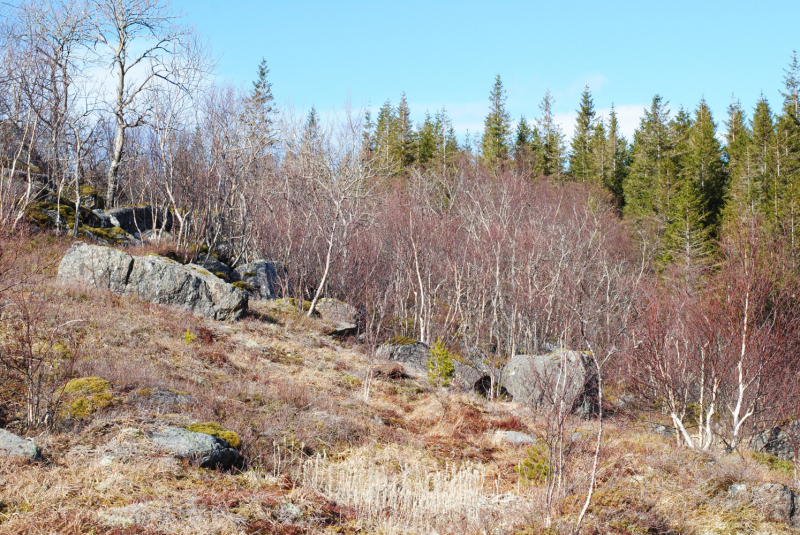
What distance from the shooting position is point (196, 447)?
6.14 m

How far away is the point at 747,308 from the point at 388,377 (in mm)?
7595

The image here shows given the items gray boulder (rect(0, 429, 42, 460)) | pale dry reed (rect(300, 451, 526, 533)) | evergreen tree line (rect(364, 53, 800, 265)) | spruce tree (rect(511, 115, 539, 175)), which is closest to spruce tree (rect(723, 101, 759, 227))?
evergreen tree line (rect(364, 53, 800, 265))

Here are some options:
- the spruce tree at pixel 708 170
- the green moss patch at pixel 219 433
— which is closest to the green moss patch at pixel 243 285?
the green moss patch at pixel 219 433

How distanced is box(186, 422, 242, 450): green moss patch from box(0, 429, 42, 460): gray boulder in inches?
67.9

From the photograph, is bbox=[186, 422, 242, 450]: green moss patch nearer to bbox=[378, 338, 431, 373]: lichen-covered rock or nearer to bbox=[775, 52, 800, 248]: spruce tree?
bbox=[378, 338, 431, 373]: lichen-covered rock

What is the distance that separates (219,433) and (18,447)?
2133mm

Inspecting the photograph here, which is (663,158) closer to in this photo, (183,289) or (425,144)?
(425,144)

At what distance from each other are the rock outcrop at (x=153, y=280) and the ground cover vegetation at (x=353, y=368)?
68 centimetres

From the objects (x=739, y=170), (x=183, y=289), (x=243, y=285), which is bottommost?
(x=183, y=289)

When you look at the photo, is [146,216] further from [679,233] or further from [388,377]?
[679,233]

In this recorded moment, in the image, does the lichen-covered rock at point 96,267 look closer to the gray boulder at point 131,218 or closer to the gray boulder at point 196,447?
the gray boulder at point 131,218

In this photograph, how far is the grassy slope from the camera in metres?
4.99

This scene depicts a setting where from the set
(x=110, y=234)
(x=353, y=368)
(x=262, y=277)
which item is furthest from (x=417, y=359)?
(x=110, y=234)

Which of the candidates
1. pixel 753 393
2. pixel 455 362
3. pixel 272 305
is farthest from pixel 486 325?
pixel 753 393
